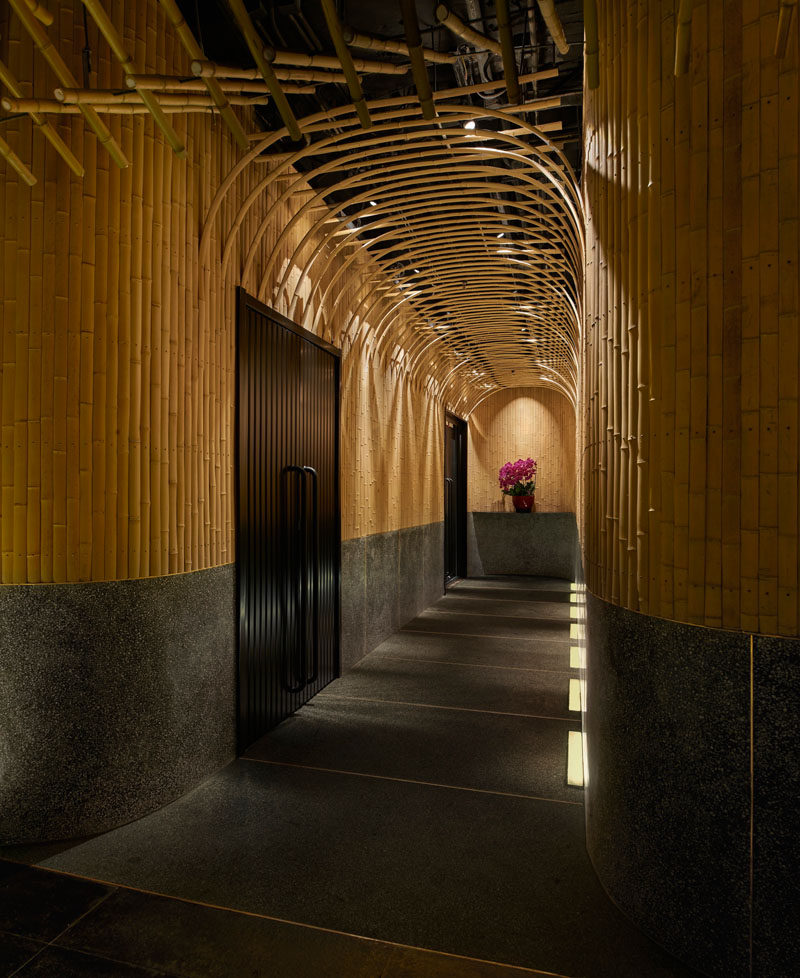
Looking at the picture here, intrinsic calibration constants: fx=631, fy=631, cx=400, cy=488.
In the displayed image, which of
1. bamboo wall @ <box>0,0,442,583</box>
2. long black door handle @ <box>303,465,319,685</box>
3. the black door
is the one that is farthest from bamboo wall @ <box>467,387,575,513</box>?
bamboo wall @ <box>0,0,442,583</box>

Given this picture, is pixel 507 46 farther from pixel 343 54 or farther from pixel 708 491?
pixel 708 491

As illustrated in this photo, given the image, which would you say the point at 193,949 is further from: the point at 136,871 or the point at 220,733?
the point at 220,733

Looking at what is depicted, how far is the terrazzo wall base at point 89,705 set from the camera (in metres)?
2.57

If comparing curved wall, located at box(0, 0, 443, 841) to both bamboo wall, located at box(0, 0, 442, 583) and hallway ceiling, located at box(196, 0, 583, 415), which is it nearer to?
bamboo wall, located at box(0, 0, 442, 583)

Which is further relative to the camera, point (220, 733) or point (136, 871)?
point (220, 733)

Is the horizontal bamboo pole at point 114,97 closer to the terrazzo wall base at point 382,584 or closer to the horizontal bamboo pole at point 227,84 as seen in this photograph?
the horizontal bamboo pole at point 227,84

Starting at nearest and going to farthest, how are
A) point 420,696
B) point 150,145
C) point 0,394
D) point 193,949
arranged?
1. point 193,949
2. point 0,394
3. point 150,145
4. point 420,696

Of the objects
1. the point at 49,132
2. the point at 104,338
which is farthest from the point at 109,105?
the point at 104,338

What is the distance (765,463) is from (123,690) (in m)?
2.58

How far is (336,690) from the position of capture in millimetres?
4586

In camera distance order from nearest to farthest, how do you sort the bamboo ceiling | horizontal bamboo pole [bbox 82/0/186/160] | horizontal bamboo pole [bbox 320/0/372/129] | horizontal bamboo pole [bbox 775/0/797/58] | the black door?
horizontal bamboo pole [bbox 775/0/797/58], horizontal bamboo pole [bbox 320/0/372/129], horizontal bamboo pole [bbox 82/0/186/160], the bamboo ceiling, the black door

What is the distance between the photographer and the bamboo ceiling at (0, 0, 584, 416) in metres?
2.04

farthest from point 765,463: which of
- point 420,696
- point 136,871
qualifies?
point 420,696

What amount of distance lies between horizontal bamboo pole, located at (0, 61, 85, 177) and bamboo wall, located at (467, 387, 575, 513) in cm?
949
